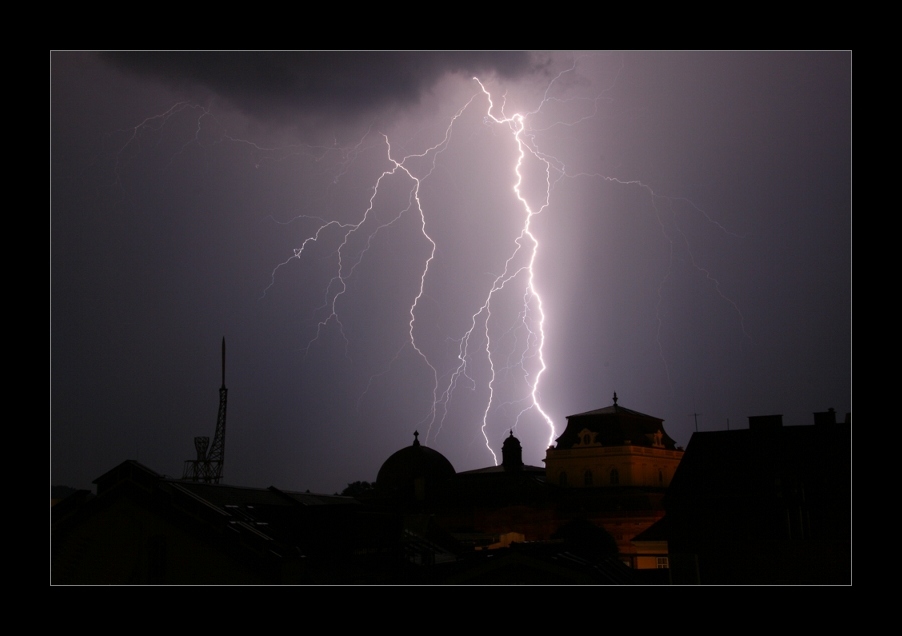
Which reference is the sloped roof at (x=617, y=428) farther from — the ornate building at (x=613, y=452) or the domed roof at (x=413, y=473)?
the domed roof at (x=413, y=473)

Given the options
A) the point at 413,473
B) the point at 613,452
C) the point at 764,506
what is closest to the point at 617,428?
→ the point at 613,452

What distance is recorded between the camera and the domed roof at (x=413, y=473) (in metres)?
52.5

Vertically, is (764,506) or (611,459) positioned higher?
(764,506)

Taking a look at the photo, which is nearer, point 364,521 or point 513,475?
point 364,521

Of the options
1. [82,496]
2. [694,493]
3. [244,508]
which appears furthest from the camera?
[694,493]

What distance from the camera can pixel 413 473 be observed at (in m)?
54.0

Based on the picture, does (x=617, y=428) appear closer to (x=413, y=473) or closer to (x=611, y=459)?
(x=611, y=459)

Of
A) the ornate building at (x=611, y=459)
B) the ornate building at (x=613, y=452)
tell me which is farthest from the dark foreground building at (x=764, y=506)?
the ornate building at (x=613, y=452)

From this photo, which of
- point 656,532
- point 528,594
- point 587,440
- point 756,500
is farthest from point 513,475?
point 528,594

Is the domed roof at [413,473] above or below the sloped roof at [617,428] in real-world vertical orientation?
below

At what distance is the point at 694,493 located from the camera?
2448cm

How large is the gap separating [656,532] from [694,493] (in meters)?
3.08

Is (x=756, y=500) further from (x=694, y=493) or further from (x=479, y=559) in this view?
(x=479, y=559)

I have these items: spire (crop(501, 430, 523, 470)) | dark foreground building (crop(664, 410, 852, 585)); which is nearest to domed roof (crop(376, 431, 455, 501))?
spire (crop(501, 430, 523, 470))
